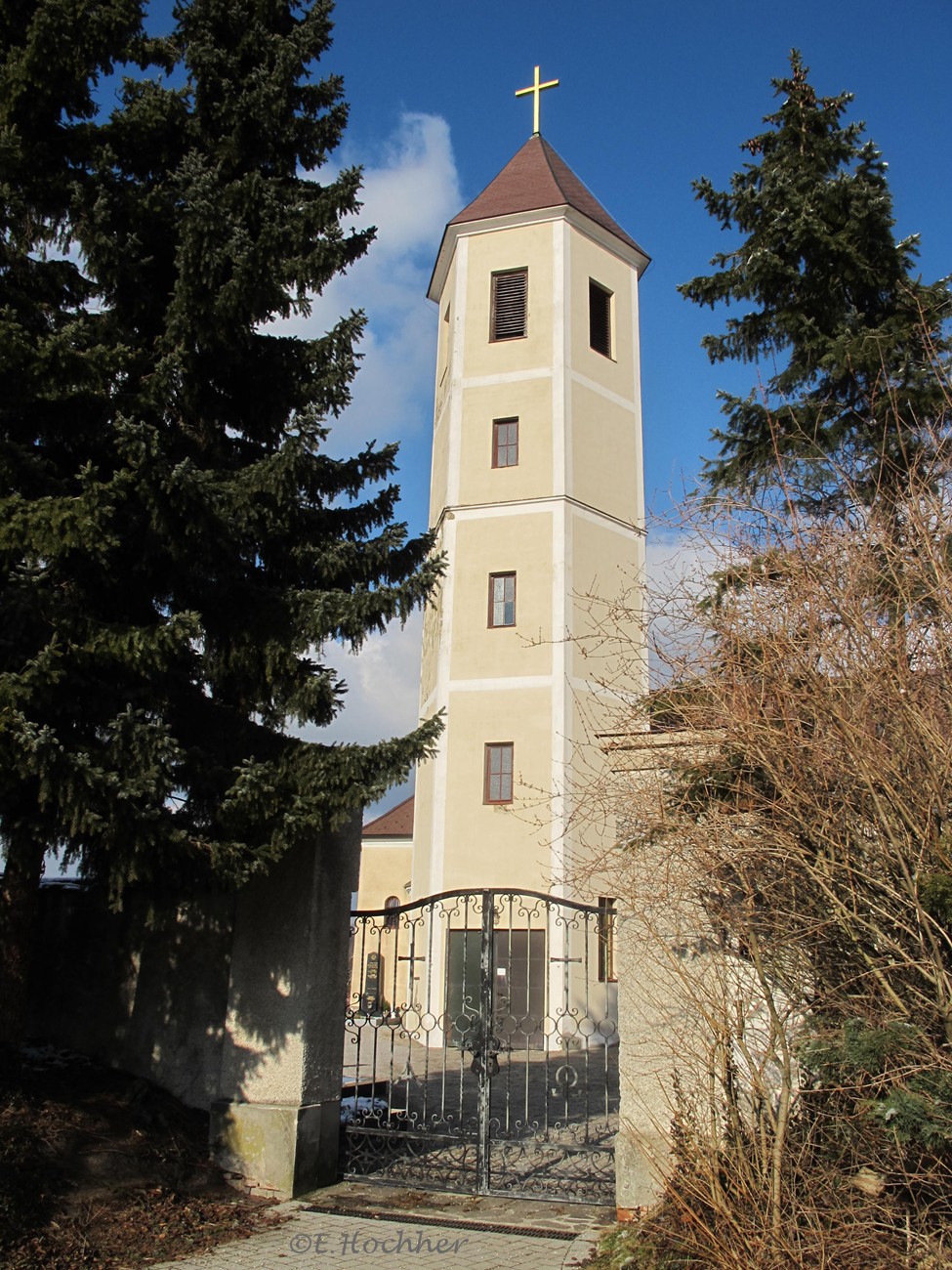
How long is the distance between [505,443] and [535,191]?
24.7 ft

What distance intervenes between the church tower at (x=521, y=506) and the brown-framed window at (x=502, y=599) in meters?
0.03

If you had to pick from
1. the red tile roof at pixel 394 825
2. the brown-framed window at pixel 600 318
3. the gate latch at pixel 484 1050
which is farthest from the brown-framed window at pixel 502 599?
the red tile roof at pixel 394 825

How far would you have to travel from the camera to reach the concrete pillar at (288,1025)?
8250 mm

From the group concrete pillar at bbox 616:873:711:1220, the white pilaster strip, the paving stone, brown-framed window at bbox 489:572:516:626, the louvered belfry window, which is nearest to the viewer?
the paving stone

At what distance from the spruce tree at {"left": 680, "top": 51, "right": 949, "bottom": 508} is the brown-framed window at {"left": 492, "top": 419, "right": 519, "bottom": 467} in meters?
9.87

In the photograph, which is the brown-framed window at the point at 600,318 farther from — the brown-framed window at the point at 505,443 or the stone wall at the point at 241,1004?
the stone wall at the point at 241,1004

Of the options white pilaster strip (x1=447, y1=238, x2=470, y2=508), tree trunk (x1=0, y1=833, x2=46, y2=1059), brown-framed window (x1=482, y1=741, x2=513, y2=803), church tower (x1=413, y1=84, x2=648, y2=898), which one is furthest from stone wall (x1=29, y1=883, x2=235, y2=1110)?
white pilaster strip (x1=447, y1=238, x2=470, y2=508)

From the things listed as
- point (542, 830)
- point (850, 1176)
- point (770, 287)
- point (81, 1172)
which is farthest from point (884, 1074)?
point (542, 830)

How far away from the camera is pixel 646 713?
724 centimetres

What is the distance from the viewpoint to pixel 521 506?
24547 millimetres

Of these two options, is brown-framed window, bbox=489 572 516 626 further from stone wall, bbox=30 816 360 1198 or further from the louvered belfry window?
stone wall, bbox=30 816 360 1198

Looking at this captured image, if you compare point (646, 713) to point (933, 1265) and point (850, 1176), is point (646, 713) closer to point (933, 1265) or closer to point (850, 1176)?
point (850, 1176)

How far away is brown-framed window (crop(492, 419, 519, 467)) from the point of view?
2519 cm

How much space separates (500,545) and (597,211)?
10.6 m
